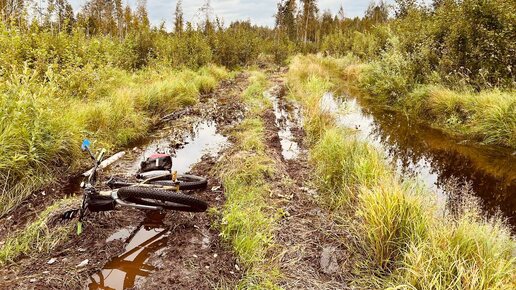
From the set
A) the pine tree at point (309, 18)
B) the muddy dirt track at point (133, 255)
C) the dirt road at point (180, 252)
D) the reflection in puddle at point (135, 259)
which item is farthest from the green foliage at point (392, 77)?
the pine tree at point (309, 18)

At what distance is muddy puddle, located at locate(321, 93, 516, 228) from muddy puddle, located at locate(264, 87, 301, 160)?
1.24 m

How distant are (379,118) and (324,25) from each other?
148ft

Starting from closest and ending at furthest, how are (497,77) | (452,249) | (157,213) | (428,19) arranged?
1. (452,249)
2. (157,213)
3. (497,77)
4. (428,19)

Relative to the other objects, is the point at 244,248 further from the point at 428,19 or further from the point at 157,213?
the point at 428,19

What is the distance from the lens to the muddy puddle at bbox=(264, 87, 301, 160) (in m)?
7.23

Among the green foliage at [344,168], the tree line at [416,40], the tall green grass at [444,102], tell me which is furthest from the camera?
the tree line at [416,40]

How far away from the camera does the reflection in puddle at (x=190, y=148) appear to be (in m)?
6.37

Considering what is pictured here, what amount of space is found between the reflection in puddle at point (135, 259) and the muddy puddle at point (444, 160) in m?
3.98

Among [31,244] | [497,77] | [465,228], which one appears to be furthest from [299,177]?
[497,77]

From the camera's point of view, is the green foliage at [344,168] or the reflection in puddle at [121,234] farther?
the green foliage at [344,168]

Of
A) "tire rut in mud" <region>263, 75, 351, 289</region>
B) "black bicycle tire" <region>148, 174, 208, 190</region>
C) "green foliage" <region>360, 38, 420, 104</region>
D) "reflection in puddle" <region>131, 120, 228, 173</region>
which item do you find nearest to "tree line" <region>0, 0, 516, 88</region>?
"green foliage" <region>360, 38, 420, 104</region>

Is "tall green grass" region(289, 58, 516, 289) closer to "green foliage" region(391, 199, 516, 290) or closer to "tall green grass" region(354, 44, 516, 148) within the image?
"green foliage" region(391, 199, 516, 290)

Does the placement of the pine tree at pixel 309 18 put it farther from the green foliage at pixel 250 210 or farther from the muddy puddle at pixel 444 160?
the green foliage at pixel 250 210

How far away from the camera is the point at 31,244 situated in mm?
3504
